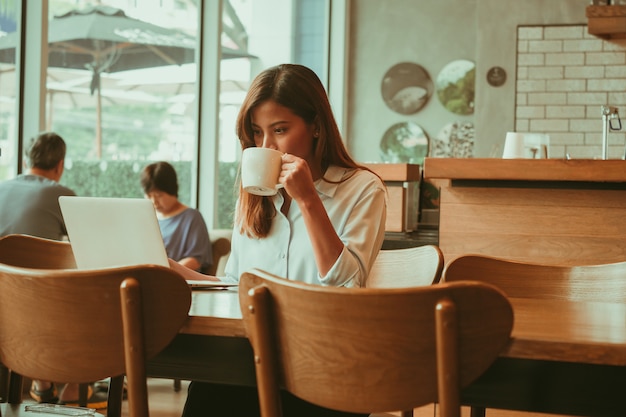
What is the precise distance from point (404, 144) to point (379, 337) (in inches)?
262

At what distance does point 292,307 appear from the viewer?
123 cm

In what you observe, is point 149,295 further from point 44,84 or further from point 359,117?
point 359,117

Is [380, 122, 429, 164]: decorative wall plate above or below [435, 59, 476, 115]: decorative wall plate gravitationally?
below

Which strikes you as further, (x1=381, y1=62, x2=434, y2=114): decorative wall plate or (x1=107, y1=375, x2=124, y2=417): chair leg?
(x1=381, y1=62, x2=434, y2=114): decorative wall plate

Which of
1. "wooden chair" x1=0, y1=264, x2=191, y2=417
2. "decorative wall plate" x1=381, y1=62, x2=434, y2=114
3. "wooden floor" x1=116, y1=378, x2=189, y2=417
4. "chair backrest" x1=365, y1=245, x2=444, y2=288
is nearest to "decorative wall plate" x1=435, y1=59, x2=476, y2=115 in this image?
"decorative wall plate" x1=381, y1=62, x2=434, y2=114

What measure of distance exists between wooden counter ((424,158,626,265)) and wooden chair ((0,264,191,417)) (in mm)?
1738

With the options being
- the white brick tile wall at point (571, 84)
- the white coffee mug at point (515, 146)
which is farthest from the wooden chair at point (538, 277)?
the white brick tile wall at point (571, 84)

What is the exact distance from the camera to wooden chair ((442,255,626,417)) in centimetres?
202

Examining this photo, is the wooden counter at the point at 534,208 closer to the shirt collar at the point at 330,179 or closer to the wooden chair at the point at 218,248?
the shirt collar at the point at 330,179

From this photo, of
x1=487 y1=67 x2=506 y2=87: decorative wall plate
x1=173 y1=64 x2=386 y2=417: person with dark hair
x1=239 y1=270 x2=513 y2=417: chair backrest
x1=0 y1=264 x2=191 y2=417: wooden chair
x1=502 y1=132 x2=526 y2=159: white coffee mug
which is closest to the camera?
x1=239 y1=270 x2=513 y2=417: chair backrest

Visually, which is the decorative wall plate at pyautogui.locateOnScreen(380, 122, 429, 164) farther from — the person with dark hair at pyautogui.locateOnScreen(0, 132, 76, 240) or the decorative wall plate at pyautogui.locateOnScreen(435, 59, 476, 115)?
the person with dark hair at pyautogui.locateOnScreen(0, 132, 76, 240)

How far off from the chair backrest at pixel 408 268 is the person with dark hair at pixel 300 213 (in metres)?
0.13

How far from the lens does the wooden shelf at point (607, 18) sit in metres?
5.61

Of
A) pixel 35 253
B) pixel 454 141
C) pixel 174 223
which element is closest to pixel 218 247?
pixel 174 223
